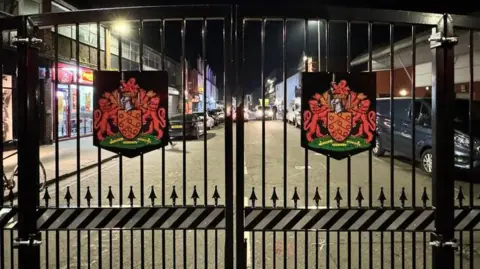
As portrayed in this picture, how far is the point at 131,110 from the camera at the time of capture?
348 centimetres

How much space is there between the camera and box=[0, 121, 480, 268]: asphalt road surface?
12.9ft

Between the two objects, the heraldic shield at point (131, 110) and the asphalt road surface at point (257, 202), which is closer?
the heraldic shield at point (131, 110)

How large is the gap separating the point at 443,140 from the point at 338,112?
34.1 inches

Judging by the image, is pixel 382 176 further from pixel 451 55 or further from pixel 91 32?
pixel 91 32

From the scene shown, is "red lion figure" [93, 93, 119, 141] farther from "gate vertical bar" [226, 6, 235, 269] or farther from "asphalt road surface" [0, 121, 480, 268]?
"gate vertical bar" [226, 6, 235, 269]

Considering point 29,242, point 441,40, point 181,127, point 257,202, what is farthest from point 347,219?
point 181,127

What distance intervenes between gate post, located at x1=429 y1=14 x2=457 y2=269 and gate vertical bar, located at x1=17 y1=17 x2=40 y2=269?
10.8 ft

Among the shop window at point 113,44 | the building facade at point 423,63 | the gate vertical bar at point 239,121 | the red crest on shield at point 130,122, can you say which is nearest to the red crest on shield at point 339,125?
the gate vertical bar at point 239,121

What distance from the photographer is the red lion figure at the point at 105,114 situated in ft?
11.4

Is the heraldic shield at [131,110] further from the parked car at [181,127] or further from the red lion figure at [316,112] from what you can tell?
the parked car at [181,127]

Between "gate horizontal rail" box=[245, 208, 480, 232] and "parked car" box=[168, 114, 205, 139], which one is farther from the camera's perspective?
"parked car" box=[168, 114, 205, 139]

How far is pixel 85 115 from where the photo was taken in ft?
67.1

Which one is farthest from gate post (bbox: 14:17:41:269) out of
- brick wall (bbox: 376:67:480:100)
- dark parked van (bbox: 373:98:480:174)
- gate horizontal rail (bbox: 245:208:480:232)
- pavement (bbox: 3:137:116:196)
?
brick wall (bbox: 376:67:480:100)

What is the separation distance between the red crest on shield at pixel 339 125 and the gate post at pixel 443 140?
0.70 meters
